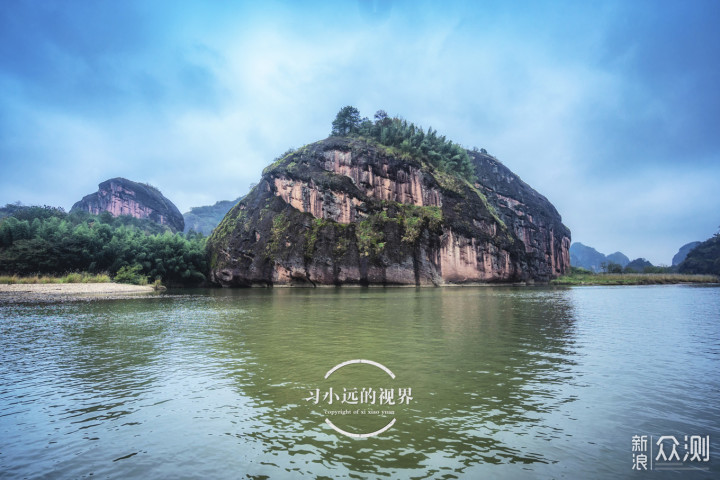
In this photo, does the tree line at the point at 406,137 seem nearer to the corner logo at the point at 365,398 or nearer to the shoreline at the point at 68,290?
the shoreline at the point at 68,290

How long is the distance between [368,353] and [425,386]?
3.32 meters

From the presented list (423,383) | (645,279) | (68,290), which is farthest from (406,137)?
(423,383)

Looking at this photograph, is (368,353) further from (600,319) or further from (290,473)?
(600,319)

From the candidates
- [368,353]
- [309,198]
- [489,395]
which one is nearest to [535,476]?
[489,395]

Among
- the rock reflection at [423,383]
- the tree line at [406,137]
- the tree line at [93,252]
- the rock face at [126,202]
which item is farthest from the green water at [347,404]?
the rock face at [126,202]

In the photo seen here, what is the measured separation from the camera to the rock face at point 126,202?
138 m

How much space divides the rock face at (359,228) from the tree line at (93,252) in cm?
583

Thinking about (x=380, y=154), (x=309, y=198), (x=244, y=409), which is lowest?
(x=244, y=409)

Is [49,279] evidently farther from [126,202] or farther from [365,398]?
[126,202]

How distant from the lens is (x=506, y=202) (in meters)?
103

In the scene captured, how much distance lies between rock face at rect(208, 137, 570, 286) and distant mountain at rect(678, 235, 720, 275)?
6558 centimetres

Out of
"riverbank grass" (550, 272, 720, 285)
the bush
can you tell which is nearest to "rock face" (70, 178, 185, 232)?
the bush

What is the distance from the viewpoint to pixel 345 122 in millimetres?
81750

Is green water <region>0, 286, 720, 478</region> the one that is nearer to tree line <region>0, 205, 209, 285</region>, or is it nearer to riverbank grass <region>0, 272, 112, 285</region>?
riverbank grass <region>0, 272, 112, 285</region>
